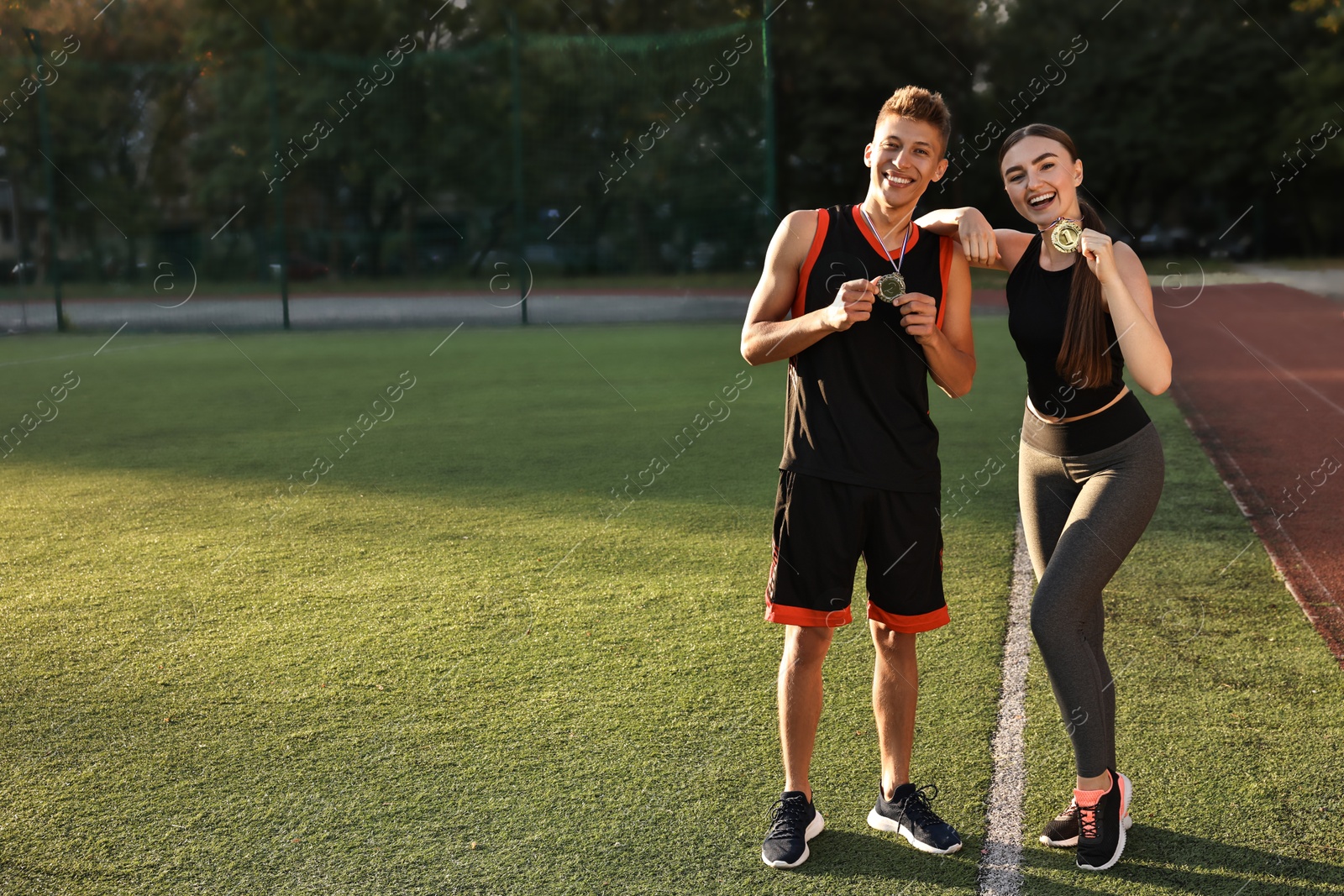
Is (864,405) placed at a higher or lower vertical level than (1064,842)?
higher

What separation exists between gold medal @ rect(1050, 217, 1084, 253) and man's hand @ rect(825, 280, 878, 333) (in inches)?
19.6

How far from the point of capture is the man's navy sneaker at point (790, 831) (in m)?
2.95

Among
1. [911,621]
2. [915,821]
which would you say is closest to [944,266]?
[911,621]

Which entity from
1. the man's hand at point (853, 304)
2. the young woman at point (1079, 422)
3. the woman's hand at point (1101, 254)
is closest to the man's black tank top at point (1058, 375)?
the young woman at point (1079, 422)

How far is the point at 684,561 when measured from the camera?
5.65 metres

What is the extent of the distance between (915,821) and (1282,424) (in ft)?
25.7

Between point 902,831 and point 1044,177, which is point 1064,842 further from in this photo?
point 1044,177

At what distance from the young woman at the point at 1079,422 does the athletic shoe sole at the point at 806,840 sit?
1.94ft

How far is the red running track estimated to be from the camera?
557 centimetres

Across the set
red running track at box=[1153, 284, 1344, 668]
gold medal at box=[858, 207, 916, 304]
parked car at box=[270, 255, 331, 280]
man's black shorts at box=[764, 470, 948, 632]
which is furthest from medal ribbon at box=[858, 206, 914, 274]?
parked car at box=[270, 255, 331, 280]

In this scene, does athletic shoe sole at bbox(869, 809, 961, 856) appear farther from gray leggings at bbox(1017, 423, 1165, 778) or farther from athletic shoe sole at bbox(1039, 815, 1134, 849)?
gray leggings at bbox(1017, 423, 1165, 778)

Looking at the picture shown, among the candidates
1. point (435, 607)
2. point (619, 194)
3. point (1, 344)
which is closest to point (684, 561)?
point (435, 607)

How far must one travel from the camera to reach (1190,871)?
2889 millimetres

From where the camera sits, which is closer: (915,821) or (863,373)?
(863,373)
